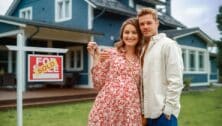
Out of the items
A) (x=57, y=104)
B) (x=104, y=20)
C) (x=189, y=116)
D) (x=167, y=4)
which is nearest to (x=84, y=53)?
(x=104, y=20)

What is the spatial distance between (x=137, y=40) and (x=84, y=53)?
1379cm

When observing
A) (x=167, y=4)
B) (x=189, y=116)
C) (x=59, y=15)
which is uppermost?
(x=167, y=4)

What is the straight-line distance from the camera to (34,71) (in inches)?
221

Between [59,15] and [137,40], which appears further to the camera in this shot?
[59,15]

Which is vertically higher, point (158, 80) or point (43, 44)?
point (43, 44)

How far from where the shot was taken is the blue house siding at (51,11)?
16984mm

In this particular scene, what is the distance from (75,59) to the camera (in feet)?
56.6

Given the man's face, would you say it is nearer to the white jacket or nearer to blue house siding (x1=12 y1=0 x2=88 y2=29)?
the white jacket

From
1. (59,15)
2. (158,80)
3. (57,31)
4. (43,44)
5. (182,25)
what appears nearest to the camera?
(158,80)

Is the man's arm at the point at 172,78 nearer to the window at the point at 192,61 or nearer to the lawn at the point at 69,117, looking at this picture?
the lawn at the point at 69,117

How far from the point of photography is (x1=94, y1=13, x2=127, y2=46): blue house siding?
16859 millimetres

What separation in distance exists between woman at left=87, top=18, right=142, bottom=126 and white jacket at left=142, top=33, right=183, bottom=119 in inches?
4.0

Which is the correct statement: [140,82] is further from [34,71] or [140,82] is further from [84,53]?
[84,53]

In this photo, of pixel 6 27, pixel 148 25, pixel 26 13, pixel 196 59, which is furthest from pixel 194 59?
pixel 148 25
